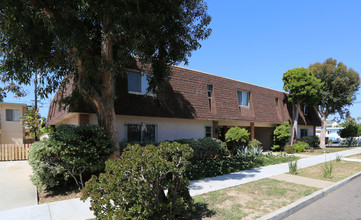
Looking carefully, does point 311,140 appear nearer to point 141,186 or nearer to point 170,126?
point 170,126

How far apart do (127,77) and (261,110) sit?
12471mm

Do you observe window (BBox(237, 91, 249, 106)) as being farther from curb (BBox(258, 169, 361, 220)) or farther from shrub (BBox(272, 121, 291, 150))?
curb (BBox(258, 169, 361, 220))

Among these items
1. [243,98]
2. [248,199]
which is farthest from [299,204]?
[243,98]

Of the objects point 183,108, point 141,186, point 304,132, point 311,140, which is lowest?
point 311,140

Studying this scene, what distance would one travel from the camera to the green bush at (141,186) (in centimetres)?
382

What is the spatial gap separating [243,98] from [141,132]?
9846 mm

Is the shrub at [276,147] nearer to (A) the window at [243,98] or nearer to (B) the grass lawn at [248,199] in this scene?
(A) the window at [243,98]

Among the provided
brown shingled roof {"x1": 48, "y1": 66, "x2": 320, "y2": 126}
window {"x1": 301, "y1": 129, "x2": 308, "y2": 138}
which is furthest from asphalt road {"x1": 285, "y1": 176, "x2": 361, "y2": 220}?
window {"x1": 301, "y1": 129, "x2": 308, "y2": 138}

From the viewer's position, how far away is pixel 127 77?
1155cm

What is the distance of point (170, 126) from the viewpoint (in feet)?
43.9

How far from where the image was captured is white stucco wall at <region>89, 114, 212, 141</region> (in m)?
11.5

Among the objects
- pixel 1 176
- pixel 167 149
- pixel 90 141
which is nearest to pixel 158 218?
pixel 167 149

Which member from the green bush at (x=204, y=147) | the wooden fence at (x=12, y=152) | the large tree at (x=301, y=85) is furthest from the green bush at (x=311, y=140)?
the wooden fence at (x=12, y=152)

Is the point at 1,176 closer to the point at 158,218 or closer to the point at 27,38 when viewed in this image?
the point at 27,38
